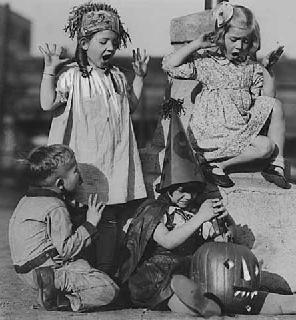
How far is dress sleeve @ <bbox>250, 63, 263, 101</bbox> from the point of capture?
17.5ft

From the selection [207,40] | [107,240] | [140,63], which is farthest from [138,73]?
[107,240]

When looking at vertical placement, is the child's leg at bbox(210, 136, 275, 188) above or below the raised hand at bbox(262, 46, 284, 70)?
below

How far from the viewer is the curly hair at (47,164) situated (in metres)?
4.68

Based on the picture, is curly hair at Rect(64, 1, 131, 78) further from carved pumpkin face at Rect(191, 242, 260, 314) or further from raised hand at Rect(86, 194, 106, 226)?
carved pumpkin face at Rect(191, 242, 260, 314)

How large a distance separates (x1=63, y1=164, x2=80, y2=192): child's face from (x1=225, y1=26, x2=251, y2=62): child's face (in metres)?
1.31

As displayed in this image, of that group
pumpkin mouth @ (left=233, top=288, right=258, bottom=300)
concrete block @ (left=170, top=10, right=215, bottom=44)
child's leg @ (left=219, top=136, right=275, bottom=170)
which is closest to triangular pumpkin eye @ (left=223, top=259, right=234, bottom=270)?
pumpkin mouth @ (left=233, top=288, right=258, bottom=300)

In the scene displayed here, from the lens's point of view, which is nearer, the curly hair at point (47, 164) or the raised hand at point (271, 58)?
the curly hair at point (47, 164)

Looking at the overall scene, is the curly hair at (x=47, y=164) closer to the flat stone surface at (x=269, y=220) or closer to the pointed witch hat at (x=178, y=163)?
the pointed witch hat at (x=178, y=163)

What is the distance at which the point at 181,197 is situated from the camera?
15.6ft

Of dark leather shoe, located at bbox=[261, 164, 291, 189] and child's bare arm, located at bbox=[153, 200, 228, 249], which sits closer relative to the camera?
child's bare arm, located at bbox=[153, 200, 228, 249]

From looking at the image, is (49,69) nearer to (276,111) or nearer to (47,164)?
(47,164)

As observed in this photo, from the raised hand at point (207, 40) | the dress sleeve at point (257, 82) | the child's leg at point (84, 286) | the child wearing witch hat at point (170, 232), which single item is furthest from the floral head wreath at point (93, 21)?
the child's leg at point (84, 286)

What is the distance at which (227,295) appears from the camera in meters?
4.45

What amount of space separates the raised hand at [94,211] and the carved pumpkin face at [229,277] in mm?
643
